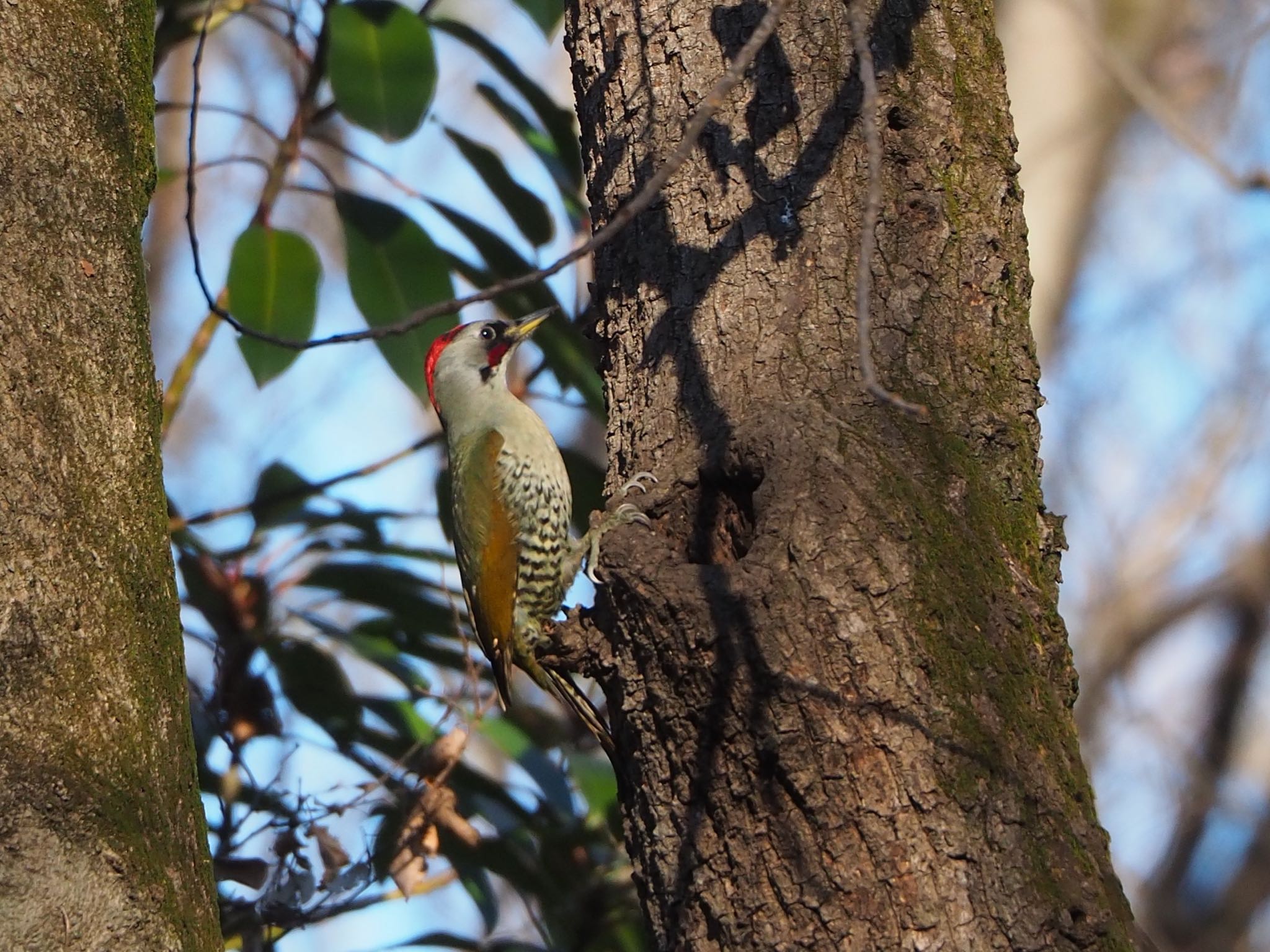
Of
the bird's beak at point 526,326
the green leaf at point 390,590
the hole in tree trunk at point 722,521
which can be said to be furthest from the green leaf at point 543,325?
the hole in tree trunk at point 722,521

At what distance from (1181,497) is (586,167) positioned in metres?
9.29

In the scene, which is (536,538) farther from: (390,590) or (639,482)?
(639,482)

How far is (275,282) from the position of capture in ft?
12.9

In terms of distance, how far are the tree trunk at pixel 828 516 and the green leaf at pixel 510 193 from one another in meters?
1.54

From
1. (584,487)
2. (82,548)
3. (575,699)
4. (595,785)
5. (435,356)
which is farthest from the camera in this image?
(435,356)

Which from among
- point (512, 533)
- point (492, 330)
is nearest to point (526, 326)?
point (492, 330)

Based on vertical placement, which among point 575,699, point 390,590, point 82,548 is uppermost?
point 390,590

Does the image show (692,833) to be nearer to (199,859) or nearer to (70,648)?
(199,859)

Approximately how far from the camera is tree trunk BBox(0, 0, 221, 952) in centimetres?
166

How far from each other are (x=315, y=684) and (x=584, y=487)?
93 centimetres

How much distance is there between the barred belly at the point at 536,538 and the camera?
3.89m

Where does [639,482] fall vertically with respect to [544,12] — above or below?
below

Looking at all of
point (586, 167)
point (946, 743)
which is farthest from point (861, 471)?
point (586, 167)

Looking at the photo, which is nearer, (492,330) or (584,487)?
(584,487)
